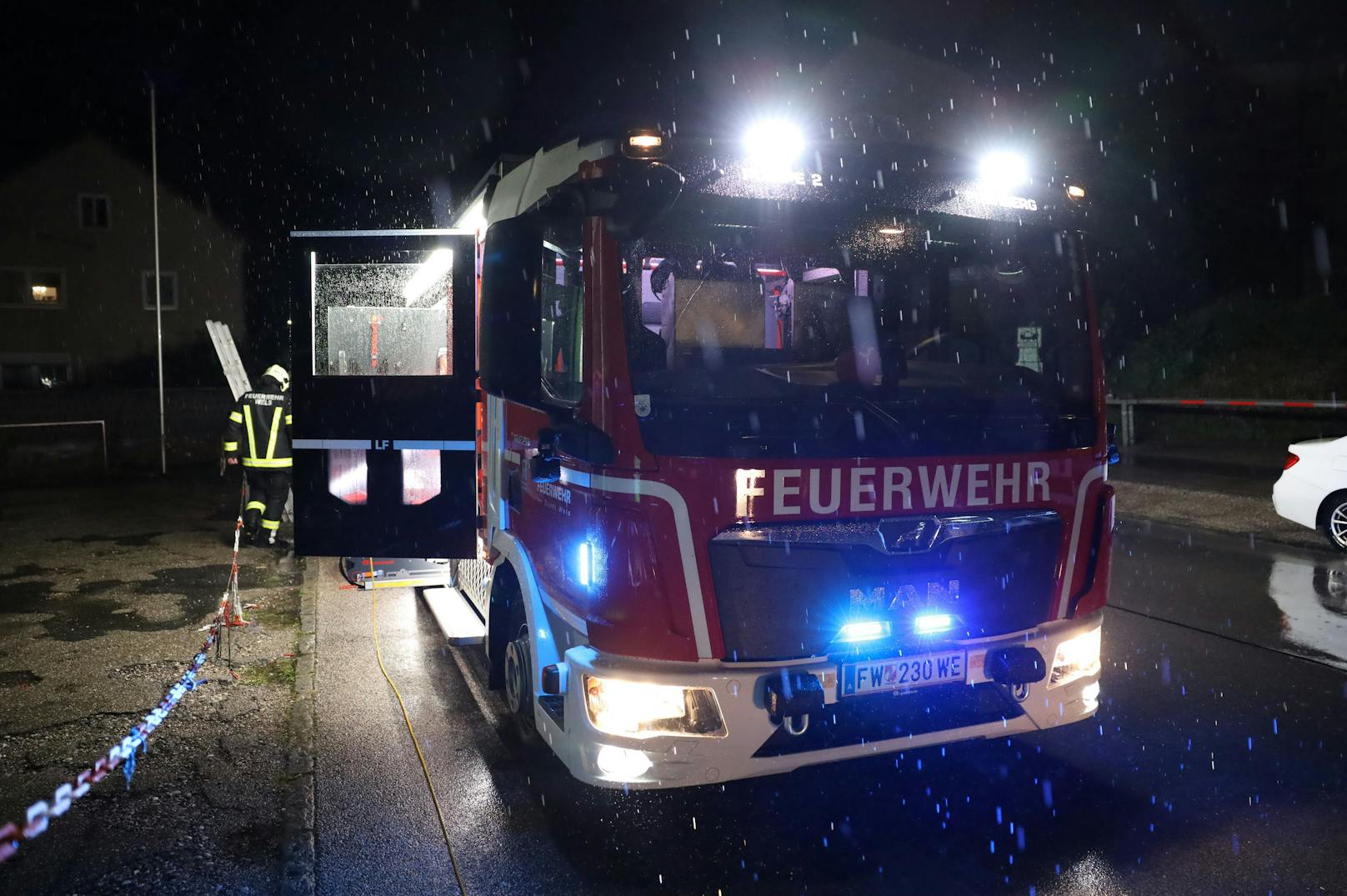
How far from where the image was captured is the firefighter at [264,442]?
9.12 metres

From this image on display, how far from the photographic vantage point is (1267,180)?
71.8 ft

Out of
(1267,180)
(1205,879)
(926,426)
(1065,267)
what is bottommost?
(1205,879)

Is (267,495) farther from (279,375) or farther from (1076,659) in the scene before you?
(1076,659)

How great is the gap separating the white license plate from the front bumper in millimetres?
30

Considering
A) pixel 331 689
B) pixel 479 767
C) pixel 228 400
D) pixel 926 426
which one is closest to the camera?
pixel 926 426

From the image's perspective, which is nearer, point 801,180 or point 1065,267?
point 801,180

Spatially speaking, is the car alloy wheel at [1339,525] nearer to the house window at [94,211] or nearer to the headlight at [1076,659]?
the headlight at [1076,659]

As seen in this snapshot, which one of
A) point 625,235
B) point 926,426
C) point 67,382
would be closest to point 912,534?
point 926,426

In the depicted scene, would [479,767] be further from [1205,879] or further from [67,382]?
[67,382]

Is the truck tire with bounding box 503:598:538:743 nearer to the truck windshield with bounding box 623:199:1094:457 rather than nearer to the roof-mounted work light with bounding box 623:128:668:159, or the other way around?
the truck windshield with bounding box 623:199:1094:457

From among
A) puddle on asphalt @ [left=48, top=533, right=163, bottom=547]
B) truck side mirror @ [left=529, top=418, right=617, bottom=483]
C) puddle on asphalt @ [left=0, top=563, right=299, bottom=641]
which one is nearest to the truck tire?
truck side mirror @ [left=529, top=418, right=617, bottom=483]

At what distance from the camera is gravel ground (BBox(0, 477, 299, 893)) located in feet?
11.9

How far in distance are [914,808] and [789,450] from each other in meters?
1.70

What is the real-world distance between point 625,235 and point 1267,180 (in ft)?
76.2
